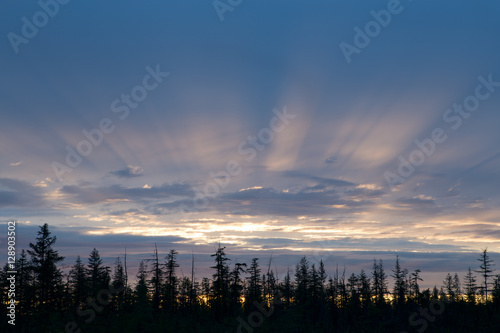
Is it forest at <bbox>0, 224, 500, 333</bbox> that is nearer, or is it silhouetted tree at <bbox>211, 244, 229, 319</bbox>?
forest at <bbox>0, 224, 500, 333</bbox>

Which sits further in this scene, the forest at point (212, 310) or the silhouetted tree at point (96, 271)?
the silhouetted tree at point (96, 271)

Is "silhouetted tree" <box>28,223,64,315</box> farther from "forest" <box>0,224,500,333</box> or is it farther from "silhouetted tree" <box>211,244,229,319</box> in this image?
"silhouetted tree" <box>211,244,229,319</box>

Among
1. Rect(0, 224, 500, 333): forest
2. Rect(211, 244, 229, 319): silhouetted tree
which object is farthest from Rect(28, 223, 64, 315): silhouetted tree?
Rect(211, 244, 229, 319): silhouetted tree

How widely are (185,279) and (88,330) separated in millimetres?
50799

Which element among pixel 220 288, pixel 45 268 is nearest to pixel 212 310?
pixel 220 288

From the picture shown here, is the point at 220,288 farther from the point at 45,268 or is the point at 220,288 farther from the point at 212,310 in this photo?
the point at 45,268

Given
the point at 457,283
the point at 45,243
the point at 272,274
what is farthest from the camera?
the point at 457,283

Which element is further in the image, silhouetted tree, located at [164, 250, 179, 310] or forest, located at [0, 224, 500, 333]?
silhouetted tree, located at [164, 250, 179, 310]

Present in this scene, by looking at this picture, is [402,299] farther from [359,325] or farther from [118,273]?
[118,273]

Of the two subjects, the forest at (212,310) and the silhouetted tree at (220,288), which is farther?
the silhouetted tree at (220,288)

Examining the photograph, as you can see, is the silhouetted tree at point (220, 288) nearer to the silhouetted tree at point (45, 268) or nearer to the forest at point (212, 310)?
the forest at point (212, 310)

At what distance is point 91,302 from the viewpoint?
38.8 metres

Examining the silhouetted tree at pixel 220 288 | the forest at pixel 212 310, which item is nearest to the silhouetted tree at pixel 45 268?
the forest at pixel 212 310

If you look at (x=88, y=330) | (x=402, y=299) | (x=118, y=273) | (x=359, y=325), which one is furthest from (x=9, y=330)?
(x=118, y=273)
